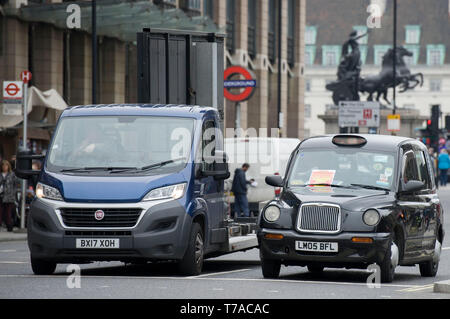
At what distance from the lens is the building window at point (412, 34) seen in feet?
444

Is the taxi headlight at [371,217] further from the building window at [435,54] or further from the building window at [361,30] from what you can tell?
the building window at [435,54]

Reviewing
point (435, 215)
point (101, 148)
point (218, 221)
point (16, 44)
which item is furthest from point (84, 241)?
point (16, 44)

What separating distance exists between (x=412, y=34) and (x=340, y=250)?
123 meters

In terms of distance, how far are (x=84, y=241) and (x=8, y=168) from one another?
1446 centimetres

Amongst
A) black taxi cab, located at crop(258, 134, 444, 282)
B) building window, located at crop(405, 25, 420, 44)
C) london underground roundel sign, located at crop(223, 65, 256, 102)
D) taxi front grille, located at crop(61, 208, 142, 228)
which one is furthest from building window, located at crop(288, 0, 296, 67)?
building window, located at crop(405, 25, 420, 44)

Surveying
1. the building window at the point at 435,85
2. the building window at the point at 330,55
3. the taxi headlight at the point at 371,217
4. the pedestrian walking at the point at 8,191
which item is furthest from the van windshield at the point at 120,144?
the building window at the point at 435,85

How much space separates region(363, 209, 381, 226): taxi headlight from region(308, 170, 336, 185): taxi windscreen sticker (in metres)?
1.11

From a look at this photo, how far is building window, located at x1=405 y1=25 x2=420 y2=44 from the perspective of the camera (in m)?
135

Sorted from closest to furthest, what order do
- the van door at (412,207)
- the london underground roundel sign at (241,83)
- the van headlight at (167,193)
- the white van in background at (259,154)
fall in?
the van headlight at (167,193), the van door at (412,207), the white van in background at (259,154), the london underground roundel sign at (241,83)

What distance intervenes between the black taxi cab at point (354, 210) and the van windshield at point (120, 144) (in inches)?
50.1

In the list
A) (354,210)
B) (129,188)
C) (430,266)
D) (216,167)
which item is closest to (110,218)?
(129,188)

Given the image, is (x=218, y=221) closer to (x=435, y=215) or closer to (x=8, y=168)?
(x=435, y=215)

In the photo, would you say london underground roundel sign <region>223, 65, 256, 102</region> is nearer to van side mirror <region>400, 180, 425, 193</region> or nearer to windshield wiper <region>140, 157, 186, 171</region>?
windshield wiper <region>140, 157, 186, 171</region>

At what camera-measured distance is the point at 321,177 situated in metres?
16.1
